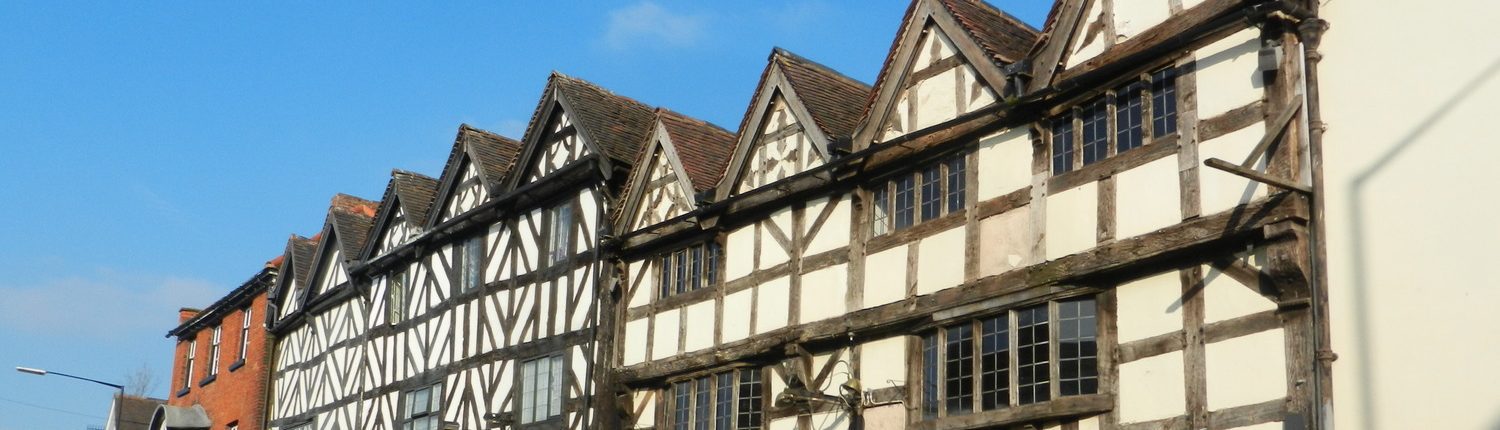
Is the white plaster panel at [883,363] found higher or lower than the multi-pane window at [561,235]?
lower

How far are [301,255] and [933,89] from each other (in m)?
19.1

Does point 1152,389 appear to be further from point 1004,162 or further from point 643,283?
point 643,283

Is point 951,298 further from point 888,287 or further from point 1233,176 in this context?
point 1233,176

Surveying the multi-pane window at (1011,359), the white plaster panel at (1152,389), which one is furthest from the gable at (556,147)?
the white plaster panel at (1152,389)

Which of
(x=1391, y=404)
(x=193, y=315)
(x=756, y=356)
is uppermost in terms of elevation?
(x=193, y=315)

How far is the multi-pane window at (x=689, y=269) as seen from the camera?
70.0 ft

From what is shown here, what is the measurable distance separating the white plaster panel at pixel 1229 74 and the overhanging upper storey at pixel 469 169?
14109 millimetres

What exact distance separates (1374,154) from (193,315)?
107 ft

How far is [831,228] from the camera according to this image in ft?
63.5

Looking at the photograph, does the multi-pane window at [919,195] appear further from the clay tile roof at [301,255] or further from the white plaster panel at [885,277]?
the clay tile roof at [301,255]

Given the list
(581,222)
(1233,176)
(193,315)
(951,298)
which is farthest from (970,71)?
(193,315)

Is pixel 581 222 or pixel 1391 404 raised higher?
pixel 581 222

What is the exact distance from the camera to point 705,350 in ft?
68.2

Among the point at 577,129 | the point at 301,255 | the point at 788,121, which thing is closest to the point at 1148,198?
the point at 788,121
